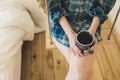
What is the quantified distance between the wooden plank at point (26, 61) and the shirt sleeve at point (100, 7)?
0.63 meters

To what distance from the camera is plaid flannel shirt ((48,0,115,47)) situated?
3.06 ft

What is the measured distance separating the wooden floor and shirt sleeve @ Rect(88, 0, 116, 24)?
0.36 m

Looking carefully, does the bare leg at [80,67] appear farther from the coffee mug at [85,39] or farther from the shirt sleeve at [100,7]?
the shirt sleeve at [100,7]

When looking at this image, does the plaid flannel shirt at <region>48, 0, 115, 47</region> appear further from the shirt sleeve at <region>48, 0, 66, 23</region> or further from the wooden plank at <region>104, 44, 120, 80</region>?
the wooden plank at <region>104, 44, 120, 80</region>

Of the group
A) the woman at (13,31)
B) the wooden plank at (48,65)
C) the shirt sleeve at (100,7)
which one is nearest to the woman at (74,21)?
the shirt sleeve at (100,7)

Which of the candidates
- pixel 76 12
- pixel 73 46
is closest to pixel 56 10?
Answer: pixel 76 12

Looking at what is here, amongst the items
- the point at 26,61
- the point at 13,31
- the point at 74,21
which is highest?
the point at 74,21

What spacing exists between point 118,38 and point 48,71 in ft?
1.97

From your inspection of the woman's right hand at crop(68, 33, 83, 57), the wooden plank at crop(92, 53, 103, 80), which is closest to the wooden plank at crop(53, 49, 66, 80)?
the wooden plank at crop(92, 53, 103, 80)

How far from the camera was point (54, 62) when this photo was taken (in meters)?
1.37

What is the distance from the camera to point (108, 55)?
1.41 m

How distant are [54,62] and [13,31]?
402 mm

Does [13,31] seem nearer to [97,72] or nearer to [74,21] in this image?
[74,21]

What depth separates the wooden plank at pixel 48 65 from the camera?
1299 mm
